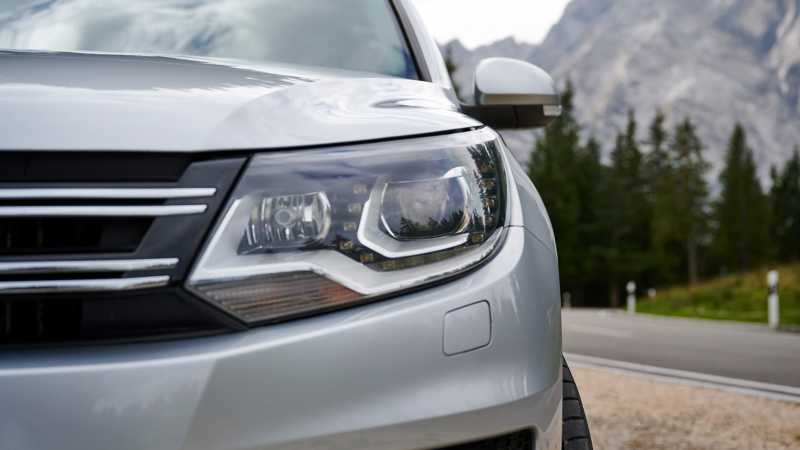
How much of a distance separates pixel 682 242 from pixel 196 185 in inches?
2524

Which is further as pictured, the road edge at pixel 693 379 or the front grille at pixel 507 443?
the road edge at pixel 693 379

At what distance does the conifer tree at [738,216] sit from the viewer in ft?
205

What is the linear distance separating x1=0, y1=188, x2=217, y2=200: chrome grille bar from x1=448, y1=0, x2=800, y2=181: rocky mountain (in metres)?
143

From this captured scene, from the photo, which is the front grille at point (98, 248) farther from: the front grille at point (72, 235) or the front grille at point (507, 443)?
the front grille at point (507, 443)

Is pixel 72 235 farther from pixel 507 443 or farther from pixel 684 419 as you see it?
pixel 684 419

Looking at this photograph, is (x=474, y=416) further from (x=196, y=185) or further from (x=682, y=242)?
(x=682, y=242)

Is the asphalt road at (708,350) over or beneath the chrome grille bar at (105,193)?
beneath

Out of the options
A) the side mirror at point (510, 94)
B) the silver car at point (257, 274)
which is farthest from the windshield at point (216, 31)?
the silver car at point (257, 274)

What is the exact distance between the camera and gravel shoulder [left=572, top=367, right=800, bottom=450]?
10.3 feet

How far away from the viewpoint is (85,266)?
823 mm

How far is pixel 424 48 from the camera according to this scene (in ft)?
6.11

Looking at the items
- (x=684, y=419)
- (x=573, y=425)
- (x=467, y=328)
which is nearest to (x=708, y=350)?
(x=684, y=419)

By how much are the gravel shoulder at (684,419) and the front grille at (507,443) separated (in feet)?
7.83

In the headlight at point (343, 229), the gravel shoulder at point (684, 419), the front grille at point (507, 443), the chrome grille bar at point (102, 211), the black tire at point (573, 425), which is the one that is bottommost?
the gravel shoulder at point (684, 419)
